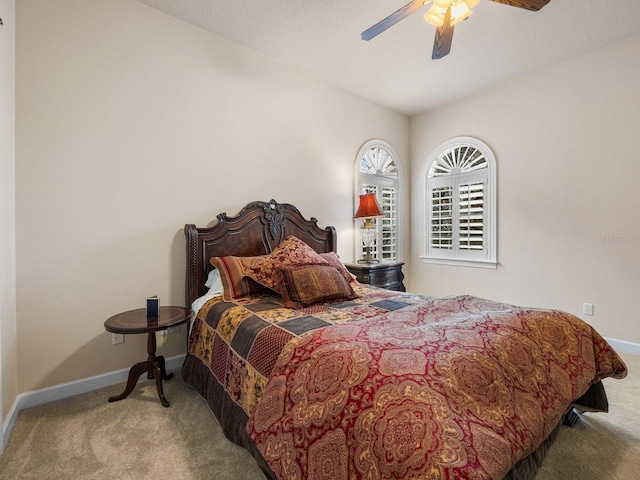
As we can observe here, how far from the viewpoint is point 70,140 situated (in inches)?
86.9

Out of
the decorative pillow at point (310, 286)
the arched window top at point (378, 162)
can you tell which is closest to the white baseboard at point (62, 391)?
the decorative pillow at point (310, 286)

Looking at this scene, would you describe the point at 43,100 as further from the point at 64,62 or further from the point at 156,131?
the point at 156,131

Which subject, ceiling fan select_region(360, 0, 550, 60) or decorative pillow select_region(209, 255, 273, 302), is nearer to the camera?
ceiling fan select_region(360, 0, 550, 60)

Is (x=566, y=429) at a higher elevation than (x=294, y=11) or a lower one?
lower

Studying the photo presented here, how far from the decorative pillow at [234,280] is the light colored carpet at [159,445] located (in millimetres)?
775

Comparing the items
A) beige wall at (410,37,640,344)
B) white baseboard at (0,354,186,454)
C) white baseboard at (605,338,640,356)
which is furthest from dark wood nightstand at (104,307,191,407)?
white baseboard at (605,338,640,356)

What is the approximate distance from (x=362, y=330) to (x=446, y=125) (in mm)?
3824

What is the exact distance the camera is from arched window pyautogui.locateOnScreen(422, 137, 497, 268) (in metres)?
3.94

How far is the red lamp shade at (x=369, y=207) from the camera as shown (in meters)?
3.61

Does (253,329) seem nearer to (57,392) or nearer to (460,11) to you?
(57,392)

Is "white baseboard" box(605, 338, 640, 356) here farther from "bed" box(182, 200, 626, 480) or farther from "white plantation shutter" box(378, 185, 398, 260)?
"white plantation shutter" box(378, 185, 398, 260)

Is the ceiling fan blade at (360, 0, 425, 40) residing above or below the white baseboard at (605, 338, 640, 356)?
above

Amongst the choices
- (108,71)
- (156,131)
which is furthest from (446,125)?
(108,71)

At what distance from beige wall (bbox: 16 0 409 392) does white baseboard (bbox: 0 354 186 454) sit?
0.18 feet
